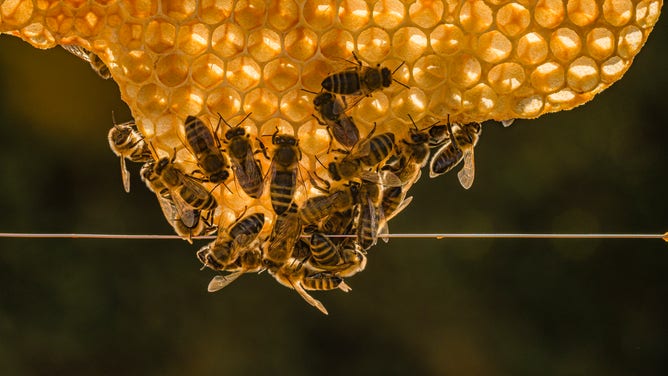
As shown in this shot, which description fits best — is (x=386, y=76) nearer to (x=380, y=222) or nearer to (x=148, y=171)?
(x=380, y=222)

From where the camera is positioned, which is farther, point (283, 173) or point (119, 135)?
point (119, 135)

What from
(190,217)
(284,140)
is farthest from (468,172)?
(190,217)

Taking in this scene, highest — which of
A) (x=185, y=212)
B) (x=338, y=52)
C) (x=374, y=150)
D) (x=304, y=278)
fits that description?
(x=338, y=52)

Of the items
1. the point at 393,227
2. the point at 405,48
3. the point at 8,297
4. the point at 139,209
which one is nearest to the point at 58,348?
the point at 8,297

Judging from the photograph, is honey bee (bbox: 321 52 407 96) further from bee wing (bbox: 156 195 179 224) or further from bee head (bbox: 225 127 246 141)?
bee wing (bbox: 156 195 179 224)

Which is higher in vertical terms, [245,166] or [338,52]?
[338,52]
